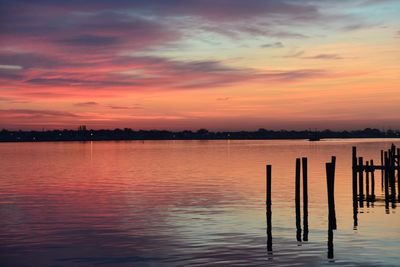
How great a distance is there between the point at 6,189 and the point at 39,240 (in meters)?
30.7

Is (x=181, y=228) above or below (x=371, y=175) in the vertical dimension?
below

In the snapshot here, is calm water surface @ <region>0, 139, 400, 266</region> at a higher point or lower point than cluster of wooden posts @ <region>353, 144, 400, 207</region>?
lower

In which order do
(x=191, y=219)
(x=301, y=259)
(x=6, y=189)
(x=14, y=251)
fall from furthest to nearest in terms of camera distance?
(x=6, y=189)
(x=191, y=219)
(x=14, y=251)
(x=301, y=259)

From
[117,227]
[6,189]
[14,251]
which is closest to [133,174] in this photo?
[6,189]

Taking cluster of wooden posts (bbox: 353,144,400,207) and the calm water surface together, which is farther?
cluster of wooden posts (bbox: 353,144,400,207)

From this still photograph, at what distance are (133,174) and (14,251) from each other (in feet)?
172

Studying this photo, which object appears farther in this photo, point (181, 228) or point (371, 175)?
point (371, 175)

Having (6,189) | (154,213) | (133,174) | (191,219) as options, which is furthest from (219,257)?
(133,174)

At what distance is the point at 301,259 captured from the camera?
2273 centimetres

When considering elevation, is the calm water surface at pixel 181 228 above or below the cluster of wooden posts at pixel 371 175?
below

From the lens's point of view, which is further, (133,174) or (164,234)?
(133,174)

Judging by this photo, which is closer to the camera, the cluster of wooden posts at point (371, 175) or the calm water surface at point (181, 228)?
the calm water surface at point (181, 228)

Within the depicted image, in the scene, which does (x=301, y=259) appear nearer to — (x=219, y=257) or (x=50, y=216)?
(x=219, y=257)

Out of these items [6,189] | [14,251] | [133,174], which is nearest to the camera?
[14,251]
